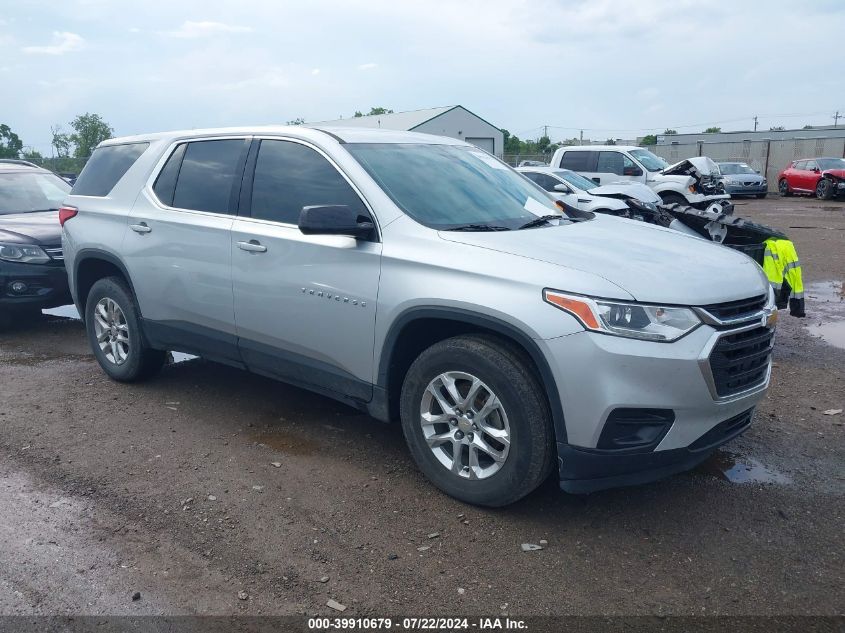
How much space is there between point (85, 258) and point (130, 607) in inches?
141

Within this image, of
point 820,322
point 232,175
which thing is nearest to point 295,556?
point 232,175

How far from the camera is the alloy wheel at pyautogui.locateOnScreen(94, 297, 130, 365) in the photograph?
5746 millimetres

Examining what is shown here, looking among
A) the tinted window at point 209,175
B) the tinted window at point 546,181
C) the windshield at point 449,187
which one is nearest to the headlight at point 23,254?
the tinted window at point 209,175

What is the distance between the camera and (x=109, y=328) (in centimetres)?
586

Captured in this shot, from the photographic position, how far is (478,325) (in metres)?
3.59

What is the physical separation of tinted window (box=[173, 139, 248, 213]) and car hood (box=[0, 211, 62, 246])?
10.8 feet

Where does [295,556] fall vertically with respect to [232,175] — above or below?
below

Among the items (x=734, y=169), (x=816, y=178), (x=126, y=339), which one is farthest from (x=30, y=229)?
(x=734, y=169)

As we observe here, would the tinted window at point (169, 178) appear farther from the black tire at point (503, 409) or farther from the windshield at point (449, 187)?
the black tire at point (503, 409)

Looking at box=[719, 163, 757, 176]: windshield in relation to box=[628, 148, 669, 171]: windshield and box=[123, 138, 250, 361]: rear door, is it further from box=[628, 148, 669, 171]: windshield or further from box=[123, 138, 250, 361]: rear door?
box=[123, 138, 250, 361]: rear door

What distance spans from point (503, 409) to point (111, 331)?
144 inches

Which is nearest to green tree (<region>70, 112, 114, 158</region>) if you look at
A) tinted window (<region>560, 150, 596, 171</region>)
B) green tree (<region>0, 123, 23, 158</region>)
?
green tree (<region>0, 123, 23, 158</region>)

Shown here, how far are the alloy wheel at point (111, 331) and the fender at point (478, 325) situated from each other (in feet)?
8.53

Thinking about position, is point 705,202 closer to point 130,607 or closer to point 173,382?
point 173,382
